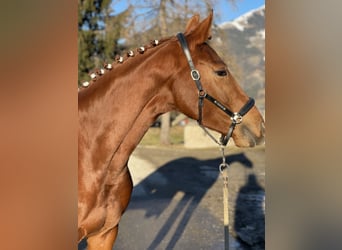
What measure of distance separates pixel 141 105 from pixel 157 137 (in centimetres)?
1520

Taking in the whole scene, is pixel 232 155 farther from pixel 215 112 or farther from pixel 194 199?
pixel 215 112

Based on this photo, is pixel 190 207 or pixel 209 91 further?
pixel 190 207

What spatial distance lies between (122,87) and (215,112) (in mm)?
494

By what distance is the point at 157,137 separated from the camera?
55.5 feet

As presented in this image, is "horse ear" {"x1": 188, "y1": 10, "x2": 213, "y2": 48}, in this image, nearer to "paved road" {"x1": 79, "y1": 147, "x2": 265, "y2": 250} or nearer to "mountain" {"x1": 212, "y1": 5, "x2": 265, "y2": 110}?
"paved road" {"x1": 79, "y1": 147, "x2": 265, "y2": 250}

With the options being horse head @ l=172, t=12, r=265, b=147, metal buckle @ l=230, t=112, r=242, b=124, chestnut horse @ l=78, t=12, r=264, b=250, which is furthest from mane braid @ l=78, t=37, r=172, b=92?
metal buckle @ l=230, t=112, r=242, b=124

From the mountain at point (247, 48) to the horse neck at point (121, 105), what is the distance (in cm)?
491

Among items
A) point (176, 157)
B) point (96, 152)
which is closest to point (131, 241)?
point (96, 152)

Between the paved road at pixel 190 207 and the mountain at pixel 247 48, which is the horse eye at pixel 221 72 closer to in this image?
the paved road at pixel 190 207

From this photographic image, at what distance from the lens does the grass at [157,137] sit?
15.3 m

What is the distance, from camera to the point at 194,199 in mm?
5938

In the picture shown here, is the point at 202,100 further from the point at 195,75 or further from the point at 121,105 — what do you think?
the point at 121,105

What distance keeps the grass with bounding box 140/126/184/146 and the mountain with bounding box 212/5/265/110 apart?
393 cm

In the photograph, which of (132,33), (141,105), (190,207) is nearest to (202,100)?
(141,105)
